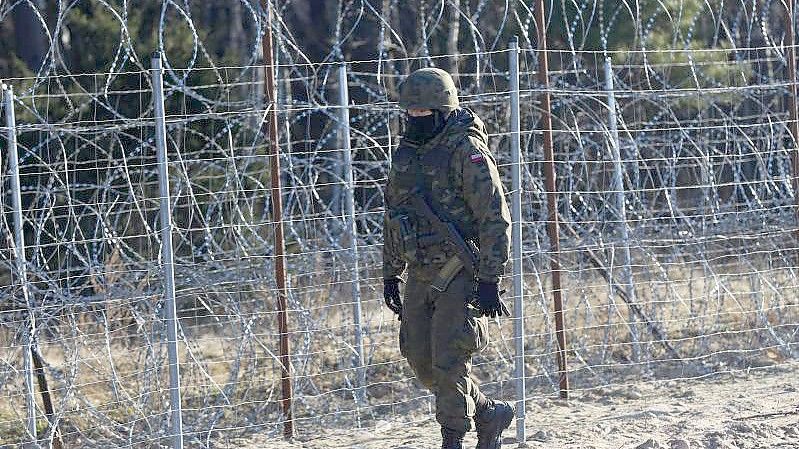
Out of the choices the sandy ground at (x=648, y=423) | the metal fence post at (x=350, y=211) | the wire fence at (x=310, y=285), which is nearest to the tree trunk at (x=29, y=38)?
the wire fence at (x=310, y=285)

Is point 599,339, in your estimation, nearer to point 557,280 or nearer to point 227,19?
point 557,280

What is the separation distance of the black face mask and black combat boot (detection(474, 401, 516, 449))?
1.28 m

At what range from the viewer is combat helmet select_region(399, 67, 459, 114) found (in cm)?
533

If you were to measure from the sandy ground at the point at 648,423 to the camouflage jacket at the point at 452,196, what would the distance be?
147cm

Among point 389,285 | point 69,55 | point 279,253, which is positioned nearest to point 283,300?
point 279,253

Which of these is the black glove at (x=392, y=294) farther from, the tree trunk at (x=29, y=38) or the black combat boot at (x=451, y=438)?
the tree trunk at (x=29, y=38)

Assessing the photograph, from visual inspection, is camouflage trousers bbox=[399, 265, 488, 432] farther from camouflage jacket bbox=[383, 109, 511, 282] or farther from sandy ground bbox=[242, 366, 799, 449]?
sandy ground bbox=[242, 366, 799, 449]

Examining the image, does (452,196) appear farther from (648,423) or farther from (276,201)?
(648,423)

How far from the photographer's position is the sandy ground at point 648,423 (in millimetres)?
6336

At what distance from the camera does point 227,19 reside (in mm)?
22469

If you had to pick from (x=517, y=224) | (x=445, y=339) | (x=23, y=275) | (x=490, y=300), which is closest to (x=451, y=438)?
(x=445, y=339)

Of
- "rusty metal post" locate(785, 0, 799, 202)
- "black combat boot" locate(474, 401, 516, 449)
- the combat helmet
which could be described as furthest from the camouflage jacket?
"rusty metal post" locate(785, 0, 799, 202)

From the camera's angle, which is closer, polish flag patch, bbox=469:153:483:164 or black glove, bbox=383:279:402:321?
polish flag patch, bbox=469:153:483:164

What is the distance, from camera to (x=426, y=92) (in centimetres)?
533
